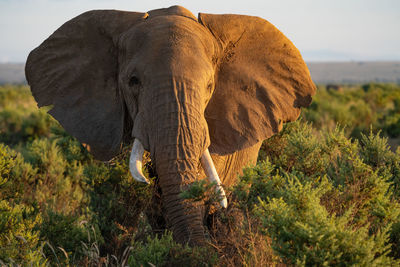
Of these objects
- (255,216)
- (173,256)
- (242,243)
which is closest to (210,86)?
(255,216)

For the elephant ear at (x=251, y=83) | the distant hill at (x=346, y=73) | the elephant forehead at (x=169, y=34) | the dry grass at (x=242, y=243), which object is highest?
the elephant forehead at (x=169, y=34)

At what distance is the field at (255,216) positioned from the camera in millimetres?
2887

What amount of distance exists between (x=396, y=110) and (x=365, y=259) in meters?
15.7

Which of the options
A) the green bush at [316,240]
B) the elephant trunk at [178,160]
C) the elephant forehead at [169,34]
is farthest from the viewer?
the elephant forehead at [169,34]

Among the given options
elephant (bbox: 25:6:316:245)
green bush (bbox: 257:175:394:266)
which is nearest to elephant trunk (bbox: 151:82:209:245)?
elephant (bbox: 25:6:316:245)

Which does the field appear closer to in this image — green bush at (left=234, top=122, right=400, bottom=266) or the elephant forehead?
green bush at (left=234, top=122, right=400, bottom=266)

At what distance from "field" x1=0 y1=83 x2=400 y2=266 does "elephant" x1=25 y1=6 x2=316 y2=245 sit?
29cm

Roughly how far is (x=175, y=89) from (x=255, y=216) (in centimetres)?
114

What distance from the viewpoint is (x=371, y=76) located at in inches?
5285

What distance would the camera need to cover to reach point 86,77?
4723 mm

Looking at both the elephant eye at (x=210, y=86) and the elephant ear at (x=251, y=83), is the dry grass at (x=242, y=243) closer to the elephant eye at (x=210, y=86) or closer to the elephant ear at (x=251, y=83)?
the elephant ear at (x=251, y=83)

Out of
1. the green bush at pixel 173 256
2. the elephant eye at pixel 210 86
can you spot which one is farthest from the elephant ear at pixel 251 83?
the green bush at pixel 173 256

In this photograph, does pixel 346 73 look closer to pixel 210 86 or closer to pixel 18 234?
pixel 210 86

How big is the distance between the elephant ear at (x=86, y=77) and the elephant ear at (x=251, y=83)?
0.85 m
